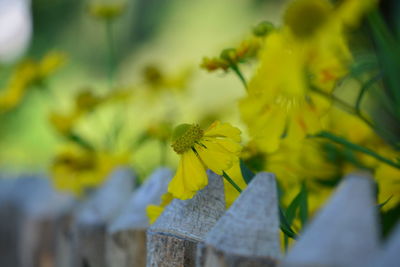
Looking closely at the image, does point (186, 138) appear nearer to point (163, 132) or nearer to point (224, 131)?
point (224, 131)

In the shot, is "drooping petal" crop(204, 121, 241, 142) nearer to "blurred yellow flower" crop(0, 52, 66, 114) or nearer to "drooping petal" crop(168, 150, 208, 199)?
"drooping petal" crop(168, 150, 208, 199)

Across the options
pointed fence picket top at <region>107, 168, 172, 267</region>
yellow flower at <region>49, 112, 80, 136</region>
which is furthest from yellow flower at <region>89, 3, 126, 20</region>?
pointed fence picket top at <region>107, 168, 172, 267</region>

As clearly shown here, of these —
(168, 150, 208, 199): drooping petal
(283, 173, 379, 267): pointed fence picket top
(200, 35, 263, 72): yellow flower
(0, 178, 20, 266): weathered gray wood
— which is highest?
(0, 178, 20, 266): weathered gray wood

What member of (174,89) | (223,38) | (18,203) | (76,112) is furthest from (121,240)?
(223,38)

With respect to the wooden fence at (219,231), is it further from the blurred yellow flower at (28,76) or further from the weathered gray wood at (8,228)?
the weathered gray wood at (8,228)

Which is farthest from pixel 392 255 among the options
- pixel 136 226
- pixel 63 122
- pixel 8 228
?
pixel 8 228

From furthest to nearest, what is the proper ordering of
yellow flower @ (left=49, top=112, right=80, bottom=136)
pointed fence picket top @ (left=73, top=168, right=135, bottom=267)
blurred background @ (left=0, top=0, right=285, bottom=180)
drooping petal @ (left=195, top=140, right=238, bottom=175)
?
blurred background @ (left=0, top=0, right=285, bottom=180)
yellow flower @ (left=49, top=112, right=80, bottom=136)
pointed fence picket top @ (left=73, top=168, right=135, bottom=267)
drooping petal @ (left=195, top=140, right=238, bottom=175)

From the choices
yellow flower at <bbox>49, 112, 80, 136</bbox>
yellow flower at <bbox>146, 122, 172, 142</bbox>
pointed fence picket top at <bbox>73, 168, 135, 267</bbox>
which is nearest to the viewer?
pointed fence picket top at <bbox>73, 168, 135, 267</bbox>

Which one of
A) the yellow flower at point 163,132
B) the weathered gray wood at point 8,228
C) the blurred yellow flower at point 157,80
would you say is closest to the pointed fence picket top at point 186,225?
the yellow flower at point 163,132
